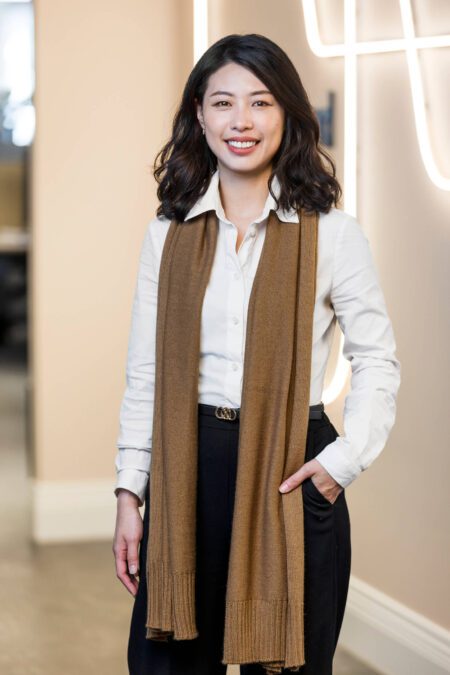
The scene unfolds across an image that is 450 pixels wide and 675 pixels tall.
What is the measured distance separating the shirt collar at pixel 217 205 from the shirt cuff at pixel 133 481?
0.43 meters

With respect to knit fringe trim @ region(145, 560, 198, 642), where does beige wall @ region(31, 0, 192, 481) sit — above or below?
above

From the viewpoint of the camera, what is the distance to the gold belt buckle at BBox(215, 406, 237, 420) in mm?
1811

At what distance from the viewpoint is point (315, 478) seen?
5.79 feet

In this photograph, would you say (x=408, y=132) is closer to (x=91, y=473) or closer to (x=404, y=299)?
(x=404, y=299)

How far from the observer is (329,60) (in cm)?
335

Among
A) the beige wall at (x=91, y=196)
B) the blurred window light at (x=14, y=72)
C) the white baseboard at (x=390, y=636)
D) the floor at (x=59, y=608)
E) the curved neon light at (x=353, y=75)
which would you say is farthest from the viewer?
the blurred window light at (x=14, y=72)

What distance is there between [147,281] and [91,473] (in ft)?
9.78

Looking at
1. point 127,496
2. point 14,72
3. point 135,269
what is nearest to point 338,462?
point 127,496

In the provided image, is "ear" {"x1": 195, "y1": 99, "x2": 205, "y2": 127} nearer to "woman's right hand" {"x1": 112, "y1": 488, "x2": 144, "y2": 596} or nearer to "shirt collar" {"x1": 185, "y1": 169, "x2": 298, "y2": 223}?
"shirt collar" {"x1": 185, "y1": 169, "x2": 298, "y2": 223}

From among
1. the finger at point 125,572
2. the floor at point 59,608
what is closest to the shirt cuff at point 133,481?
the finger at point 125,572

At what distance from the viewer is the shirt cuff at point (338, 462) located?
1751mm

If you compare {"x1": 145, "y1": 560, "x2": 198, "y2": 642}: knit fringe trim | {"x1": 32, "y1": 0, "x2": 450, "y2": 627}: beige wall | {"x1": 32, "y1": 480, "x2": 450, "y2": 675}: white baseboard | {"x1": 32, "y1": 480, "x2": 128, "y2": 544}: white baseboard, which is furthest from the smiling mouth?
{"x1": 32, "y1": 480, "x2": 128, "y2": 544}: white baseboard

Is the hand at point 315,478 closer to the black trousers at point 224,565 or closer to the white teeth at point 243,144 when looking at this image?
the black trousers at point 224,565

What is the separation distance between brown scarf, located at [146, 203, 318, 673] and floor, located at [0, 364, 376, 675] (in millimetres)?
1505
